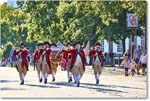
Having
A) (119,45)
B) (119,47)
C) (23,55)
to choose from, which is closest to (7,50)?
(23,55)

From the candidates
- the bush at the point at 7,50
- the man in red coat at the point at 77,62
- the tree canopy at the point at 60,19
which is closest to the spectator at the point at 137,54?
the tree canopy at the point at 60,19

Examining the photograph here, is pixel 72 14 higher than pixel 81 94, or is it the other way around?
pixel 72 14

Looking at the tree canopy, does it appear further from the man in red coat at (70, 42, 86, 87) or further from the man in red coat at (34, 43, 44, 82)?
the man in red coat at (70, 42, 86, 87)

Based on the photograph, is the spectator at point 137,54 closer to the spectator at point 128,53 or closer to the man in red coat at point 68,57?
the spectator at point 128,53

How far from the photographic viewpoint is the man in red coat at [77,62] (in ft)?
56.9

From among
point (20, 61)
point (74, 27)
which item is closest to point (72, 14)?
point (74, 27)

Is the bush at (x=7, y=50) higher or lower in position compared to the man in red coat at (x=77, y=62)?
higher

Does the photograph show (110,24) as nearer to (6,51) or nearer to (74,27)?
(74,27)

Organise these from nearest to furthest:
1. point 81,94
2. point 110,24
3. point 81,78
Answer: point 81,94
point 81,78
point 110,24

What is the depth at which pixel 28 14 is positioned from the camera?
17688 mm

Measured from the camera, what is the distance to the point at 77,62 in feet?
57.4

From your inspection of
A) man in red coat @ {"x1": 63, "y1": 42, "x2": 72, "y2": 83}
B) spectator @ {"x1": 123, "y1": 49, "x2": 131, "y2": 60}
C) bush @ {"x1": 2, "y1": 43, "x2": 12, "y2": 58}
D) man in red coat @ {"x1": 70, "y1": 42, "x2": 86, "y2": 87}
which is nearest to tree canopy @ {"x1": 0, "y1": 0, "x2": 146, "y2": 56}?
bush @ {"x1": 2, "y1": 43, "x2": 12, "y2": 58}

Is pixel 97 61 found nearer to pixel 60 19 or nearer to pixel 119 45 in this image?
pixel 60 19

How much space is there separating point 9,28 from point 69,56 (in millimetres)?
1282
